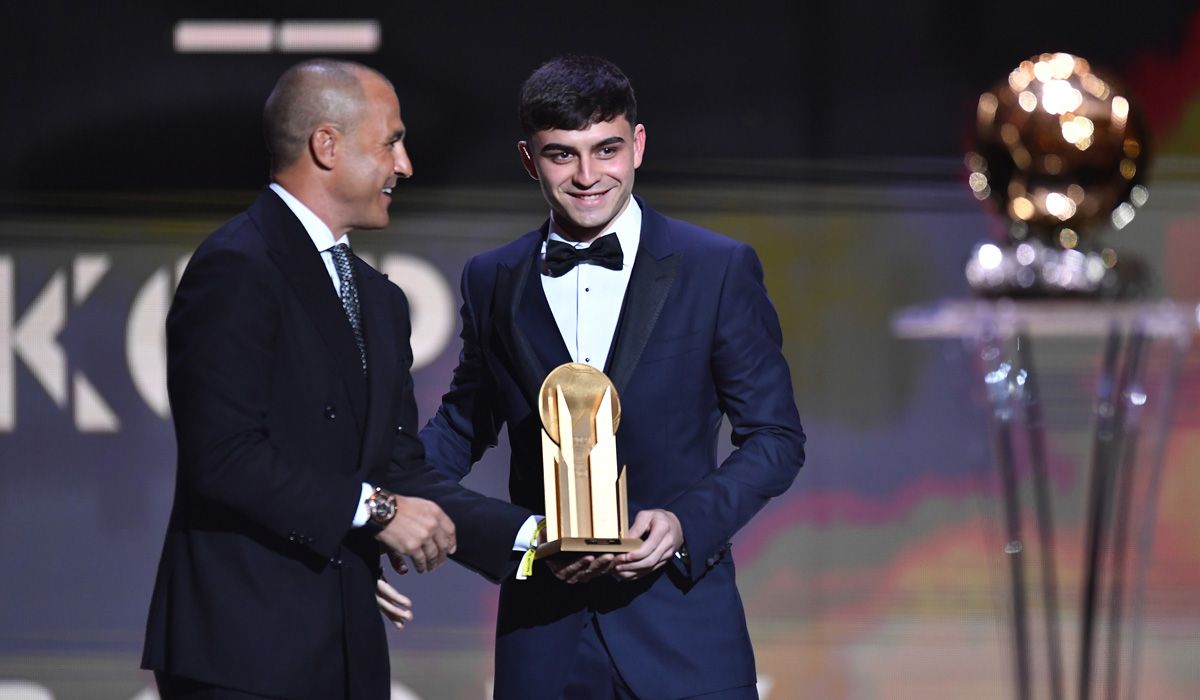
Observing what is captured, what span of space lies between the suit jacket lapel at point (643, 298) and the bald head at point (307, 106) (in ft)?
1.65

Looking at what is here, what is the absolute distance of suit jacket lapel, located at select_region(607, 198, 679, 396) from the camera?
265 cm

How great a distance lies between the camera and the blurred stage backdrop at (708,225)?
486 cm

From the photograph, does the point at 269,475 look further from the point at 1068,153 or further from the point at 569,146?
the point at 1068,153

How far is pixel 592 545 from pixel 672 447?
32cm

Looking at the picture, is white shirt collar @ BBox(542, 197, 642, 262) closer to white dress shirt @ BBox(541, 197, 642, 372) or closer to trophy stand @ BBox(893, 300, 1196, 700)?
white dress shirt @ BBox(541, 197, 642, 372)

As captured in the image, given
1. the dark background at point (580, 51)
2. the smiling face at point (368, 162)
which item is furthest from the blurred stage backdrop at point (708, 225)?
the smiling face at point (368, 162)

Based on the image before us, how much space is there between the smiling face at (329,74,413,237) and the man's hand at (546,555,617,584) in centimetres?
61

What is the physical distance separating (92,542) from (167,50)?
1470 millimetres

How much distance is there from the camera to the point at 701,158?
495 centimetres

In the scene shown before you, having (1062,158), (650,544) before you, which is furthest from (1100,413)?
(650,544)

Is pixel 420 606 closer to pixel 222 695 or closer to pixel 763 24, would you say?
pixel 763 24

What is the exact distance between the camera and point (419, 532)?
2.48 metres

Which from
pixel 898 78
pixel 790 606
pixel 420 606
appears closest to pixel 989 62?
pixel 898 78

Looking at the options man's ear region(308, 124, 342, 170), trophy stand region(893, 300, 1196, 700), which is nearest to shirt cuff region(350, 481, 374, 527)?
man's ear region(308, 124, 342, 170)
